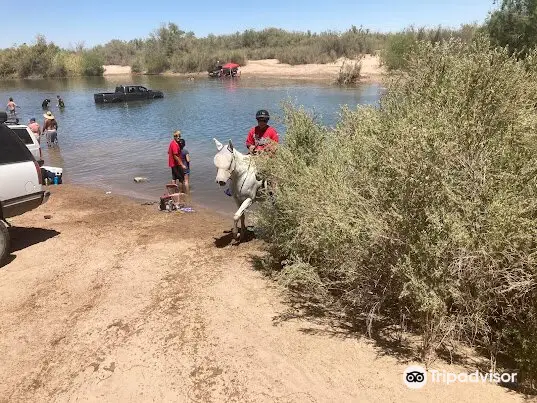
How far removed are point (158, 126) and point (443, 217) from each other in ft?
83.9

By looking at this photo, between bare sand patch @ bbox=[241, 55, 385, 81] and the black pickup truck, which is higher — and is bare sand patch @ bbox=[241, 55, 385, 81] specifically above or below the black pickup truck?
above

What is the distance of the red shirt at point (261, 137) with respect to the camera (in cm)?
823

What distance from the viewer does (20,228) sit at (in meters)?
9.93

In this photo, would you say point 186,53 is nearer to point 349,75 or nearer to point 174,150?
point 349,75

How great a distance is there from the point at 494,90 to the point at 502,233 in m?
2.15

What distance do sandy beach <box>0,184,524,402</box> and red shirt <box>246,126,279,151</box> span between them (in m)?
2.02

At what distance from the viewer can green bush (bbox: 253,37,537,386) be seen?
432 centimetres

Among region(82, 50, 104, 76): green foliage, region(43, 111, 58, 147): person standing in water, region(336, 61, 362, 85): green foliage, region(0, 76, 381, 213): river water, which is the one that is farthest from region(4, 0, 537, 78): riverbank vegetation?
region(43, 111, 58, 147): person standing in water

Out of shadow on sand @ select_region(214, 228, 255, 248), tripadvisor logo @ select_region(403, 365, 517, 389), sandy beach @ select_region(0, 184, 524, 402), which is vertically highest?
tripadvisor logo @ select_region(403, 365, 517, 389)

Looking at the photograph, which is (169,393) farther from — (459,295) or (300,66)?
(300,66)

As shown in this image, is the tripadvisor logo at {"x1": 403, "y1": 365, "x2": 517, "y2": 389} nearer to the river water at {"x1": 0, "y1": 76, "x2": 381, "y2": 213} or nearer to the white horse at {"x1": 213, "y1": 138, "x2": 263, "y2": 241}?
the white horse at {"x1": 213, "y1": 138, "x2": 263, "y2": 241}

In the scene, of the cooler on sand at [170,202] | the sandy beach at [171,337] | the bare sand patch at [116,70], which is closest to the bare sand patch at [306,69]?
the bare sand patch at [116,70]

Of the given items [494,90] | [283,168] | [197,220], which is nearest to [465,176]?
[494,90]

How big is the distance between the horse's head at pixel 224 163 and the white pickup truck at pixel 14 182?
357 cm
